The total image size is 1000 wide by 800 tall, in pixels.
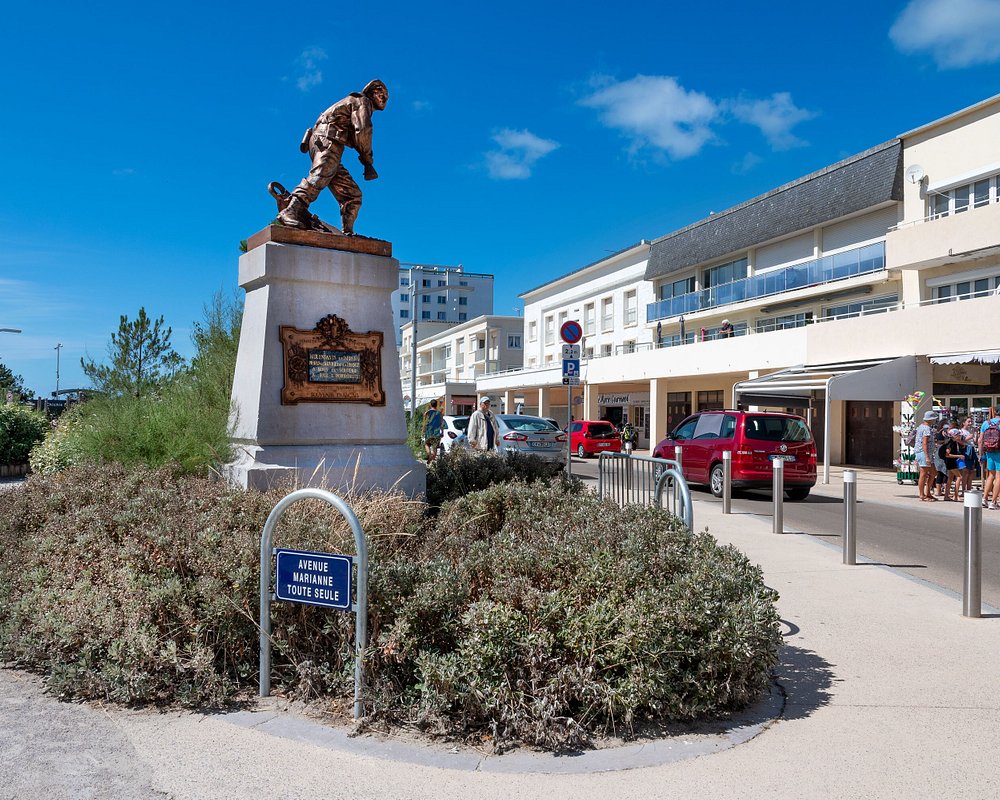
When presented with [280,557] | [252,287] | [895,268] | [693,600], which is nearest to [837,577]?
[693,600]

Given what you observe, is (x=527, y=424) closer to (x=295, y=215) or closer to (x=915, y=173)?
(x=295, y=215)

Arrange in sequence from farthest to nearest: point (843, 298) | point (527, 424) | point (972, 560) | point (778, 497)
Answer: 1. point (843, 298)
2. point (527, 424)
3. point (778, 497)
4. point (972, 560)

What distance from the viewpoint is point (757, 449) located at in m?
14.7

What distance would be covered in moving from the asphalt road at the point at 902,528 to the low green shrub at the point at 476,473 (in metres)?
3.73

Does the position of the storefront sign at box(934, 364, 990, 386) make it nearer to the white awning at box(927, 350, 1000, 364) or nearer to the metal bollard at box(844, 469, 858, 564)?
the white awning at box(927, 350, 1000, 364)

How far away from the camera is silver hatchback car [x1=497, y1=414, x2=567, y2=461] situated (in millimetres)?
17781

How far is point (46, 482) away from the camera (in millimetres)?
7250

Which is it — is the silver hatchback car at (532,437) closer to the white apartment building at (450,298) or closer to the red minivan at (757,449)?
the red minivan at (757,449)

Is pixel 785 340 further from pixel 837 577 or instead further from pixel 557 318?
pixel 557 318

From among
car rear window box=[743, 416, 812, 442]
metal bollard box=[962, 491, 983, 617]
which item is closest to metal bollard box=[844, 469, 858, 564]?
metal bollard box=[962, 491, 983, 617]

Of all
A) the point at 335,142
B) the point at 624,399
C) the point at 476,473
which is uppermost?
the point at 335,142

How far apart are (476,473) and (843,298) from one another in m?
23.9

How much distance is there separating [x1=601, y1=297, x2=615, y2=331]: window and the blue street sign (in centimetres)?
4215

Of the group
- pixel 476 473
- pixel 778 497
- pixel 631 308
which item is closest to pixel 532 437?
pixel 778 497
